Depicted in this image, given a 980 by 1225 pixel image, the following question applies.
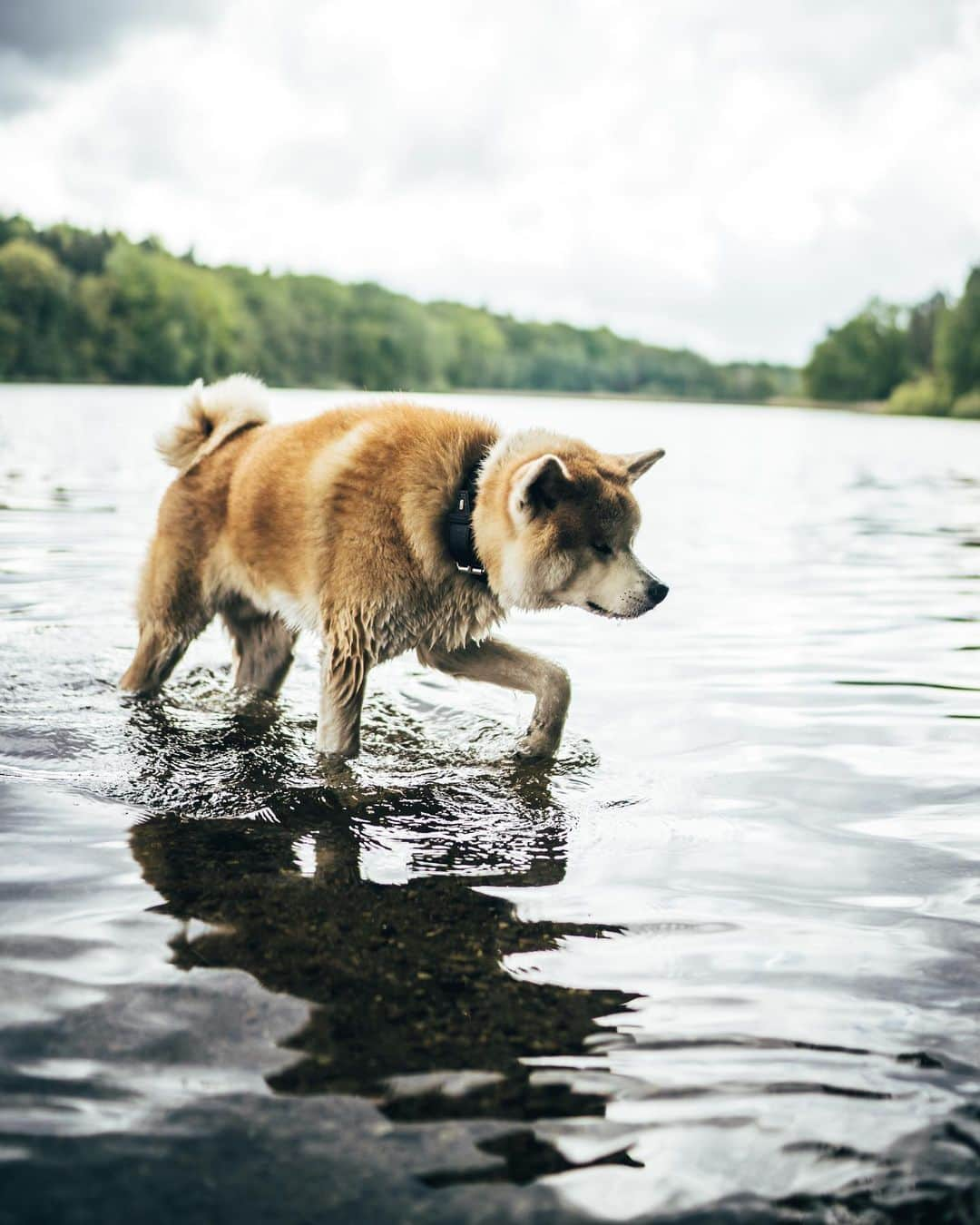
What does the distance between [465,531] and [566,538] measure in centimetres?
49

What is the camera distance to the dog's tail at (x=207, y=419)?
6828 millimetres

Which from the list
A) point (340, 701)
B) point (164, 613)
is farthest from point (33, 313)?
point (340, 701)

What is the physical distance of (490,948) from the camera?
3.77m

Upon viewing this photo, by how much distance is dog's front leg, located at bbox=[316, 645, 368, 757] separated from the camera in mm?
5848

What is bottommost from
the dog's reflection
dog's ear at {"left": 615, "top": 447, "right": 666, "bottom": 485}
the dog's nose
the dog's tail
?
the dog's reflection

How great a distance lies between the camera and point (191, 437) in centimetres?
690

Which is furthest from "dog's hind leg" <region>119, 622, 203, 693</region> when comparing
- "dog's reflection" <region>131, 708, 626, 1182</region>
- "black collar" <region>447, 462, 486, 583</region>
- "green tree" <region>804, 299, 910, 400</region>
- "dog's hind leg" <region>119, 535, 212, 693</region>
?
"green tree" <region>804, 299, 910, 400</region>

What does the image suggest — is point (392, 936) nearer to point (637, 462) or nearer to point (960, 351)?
point (637, 462)

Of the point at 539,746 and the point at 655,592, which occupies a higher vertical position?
the point at 655,592

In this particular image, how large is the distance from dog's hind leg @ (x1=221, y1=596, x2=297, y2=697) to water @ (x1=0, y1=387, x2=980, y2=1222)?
226 millimetres

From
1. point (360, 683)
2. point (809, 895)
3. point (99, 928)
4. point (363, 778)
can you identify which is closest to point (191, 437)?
point (360, 683)

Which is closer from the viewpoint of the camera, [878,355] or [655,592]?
[655,592]

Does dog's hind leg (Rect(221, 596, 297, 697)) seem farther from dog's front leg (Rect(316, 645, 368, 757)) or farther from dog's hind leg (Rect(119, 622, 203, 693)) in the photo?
dog's front leg (Rect(316, 645, 368, 757))

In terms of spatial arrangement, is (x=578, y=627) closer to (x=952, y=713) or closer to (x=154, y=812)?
(x=952, y=713)
